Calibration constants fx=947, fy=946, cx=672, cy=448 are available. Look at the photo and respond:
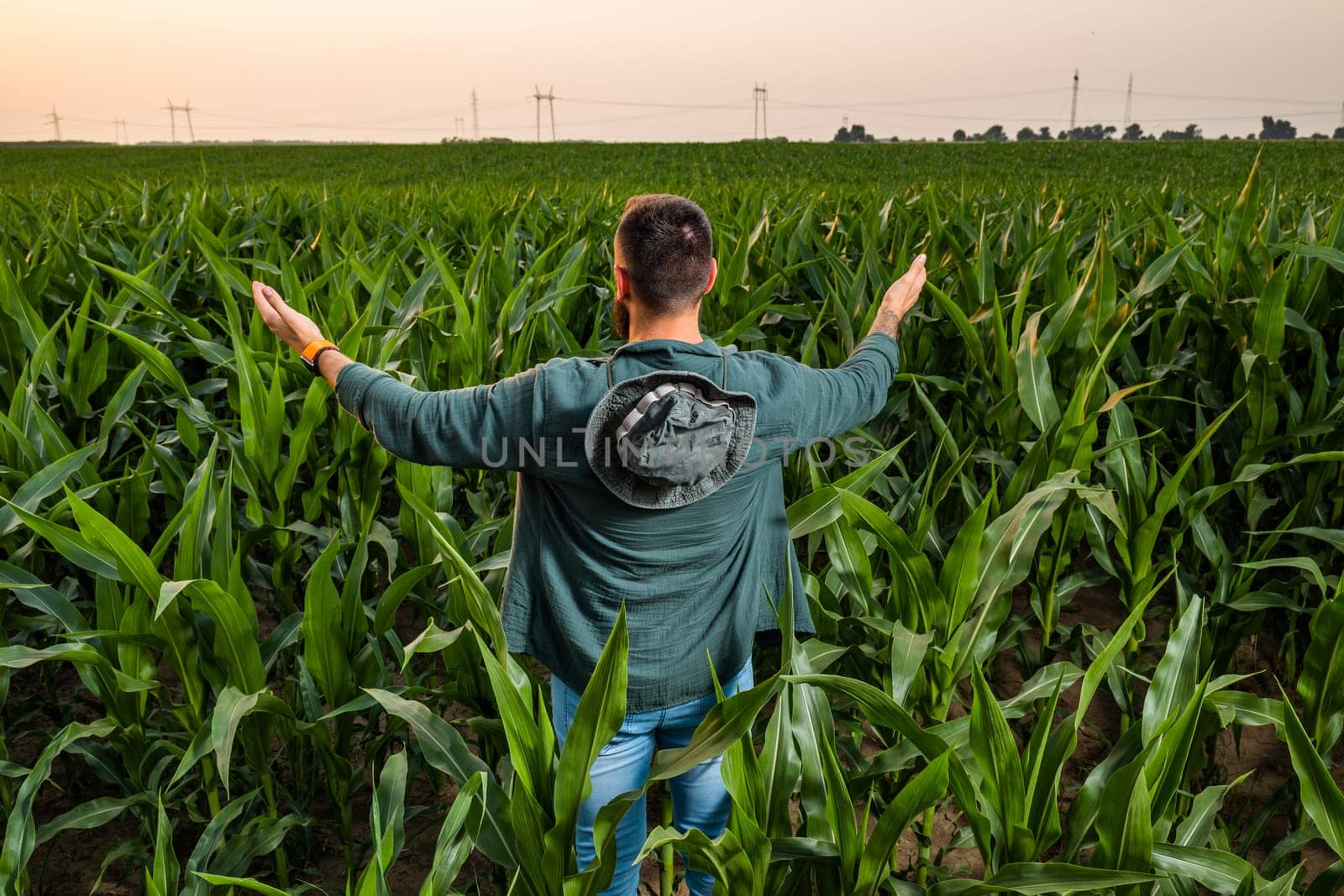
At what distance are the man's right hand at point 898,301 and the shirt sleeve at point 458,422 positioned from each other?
679 millimetres

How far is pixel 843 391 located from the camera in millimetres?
1499

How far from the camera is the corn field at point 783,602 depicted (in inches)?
49.3

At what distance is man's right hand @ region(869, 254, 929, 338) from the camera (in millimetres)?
1711

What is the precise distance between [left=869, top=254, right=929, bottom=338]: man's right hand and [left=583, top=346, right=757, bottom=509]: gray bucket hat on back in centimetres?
50

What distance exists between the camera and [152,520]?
3.21m

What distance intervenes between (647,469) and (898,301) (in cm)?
75

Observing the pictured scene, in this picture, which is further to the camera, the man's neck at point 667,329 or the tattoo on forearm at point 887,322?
the tattoo on forearm at point 887,322

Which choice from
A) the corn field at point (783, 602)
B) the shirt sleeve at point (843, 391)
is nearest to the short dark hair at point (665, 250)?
the shirt sleeve at point (843, 391)

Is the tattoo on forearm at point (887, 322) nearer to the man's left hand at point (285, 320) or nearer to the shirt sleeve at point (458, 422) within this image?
the shirt sleeve at point (458, 422)

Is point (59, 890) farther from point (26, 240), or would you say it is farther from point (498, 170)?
point (498, 170)

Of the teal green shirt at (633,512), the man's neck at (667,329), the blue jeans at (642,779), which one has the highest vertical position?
the man's neck at (667,329)

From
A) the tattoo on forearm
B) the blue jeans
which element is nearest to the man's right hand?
the tattoo on forearm

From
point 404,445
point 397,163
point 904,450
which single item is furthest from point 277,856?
point 397,163

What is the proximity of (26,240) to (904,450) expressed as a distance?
3987 millimetres
